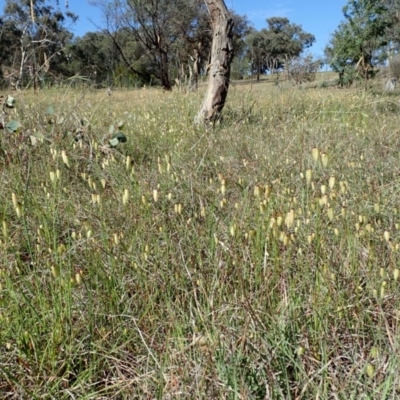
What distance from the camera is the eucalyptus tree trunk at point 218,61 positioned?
4184 mm

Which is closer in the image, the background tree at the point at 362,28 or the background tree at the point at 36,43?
the background tree at the point at 36,43

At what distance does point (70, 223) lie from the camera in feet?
6.16

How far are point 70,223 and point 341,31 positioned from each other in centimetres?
1644

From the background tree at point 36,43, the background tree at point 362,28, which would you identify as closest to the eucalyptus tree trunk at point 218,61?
the background tree at point 36,43

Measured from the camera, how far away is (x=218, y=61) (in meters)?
4.28

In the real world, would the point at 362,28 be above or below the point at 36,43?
above

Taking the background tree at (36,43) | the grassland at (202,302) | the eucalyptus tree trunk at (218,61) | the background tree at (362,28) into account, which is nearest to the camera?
the grassland at (202,302)

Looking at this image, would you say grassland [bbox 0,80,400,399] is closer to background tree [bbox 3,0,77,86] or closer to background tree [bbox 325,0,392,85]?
background tree [bbox 3,0,77,86]

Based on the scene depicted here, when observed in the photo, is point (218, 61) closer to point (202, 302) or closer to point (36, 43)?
point (36, 43)

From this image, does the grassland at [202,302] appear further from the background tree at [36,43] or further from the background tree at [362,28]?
the background tree at [362,28]

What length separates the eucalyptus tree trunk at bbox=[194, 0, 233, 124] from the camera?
4.18 metres

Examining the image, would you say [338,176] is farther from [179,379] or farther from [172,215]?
[179,379]

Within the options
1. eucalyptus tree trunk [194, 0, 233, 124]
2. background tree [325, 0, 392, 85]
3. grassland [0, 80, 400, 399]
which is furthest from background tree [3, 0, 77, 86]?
background tree [325, 0, 392, 85]

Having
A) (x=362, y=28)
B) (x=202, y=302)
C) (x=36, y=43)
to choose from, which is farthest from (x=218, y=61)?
(x=362, y=28)
